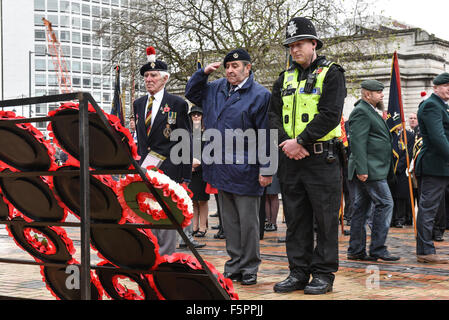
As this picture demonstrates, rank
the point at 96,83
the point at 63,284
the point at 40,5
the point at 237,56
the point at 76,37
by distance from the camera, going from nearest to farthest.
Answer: the point at 63,284
the point at 237,56
the point at 76,37
the point at 40,5
the point at 96,83

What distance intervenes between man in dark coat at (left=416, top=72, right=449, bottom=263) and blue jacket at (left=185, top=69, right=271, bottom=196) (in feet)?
7.26

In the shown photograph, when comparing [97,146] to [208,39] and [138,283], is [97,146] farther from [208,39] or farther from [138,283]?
[208,39]

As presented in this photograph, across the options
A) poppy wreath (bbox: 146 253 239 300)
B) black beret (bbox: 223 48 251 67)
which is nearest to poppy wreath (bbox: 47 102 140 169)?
poppy wreath (bbox: 146 253 239 300)

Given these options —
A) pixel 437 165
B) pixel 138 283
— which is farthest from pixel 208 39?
pixel 138 283

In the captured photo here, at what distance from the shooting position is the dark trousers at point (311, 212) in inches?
231

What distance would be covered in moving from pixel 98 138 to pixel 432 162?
5225 millimetres

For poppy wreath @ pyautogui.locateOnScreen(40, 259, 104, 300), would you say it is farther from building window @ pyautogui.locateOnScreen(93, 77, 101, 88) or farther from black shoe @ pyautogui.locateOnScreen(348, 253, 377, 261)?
building window @ pyautogui.locateOnScreen(93, 77, 101, 88)

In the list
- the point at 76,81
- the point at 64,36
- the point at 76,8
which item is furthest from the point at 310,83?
the point at 76,8

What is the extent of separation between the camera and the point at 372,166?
26.2 feet

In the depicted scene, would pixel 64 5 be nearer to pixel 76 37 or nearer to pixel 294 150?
pixel 76 37

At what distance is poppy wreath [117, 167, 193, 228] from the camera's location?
350cm

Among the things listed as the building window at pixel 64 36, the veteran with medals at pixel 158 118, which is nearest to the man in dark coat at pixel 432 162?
the veteran with medals at pixel 158 118

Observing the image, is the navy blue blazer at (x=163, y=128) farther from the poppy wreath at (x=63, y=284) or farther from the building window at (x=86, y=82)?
the building window at (x=86, y=82)

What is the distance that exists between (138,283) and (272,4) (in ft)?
78.0
